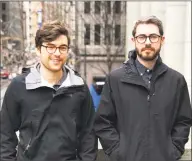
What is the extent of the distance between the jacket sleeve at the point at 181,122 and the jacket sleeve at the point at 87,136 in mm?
698

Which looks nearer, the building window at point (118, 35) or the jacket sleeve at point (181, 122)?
the jacket sleeve at point (181, 122)

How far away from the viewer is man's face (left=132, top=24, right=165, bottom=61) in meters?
3.04

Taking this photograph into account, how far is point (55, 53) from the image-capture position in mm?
3037

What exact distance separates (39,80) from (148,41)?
959 millimetres

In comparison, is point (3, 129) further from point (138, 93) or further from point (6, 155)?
point (138, 93)

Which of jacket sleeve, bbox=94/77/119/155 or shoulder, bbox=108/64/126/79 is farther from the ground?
shoulder, bbox=108/64/126/79

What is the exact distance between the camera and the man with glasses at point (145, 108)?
304 centimetres

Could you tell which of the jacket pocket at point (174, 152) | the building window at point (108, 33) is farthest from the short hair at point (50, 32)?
the building window at point (108, 33)

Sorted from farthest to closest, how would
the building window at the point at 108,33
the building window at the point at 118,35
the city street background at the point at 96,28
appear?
the building window at the point at 118,35, the building window at the point at 108,33, the city street background at the point at 96,28

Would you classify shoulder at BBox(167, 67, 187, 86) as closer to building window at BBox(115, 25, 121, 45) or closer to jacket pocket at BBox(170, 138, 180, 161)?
jacket pocket at BBox(170, 138, 180, 161)

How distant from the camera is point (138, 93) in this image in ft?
10.1

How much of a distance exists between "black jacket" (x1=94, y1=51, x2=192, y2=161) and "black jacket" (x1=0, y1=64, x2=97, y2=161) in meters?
0.17

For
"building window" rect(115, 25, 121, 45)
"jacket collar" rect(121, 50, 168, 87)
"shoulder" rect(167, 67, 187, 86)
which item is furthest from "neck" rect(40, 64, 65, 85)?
"building window" rect(115, 25, 121, 45)

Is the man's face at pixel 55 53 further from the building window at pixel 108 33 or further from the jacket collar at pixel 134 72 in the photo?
the building window at pixel 108 33
